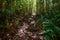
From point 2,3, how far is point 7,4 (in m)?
0.46

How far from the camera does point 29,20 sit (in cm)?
683

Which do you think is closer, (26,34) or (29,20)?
(26,34)

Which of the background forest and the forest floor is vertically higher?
the background forest

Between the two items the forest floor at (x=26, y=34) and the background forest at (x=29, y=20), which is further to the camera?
the forest floor at (x=26, y=34)

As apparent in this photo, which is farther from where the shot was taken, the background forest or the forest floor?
the forest floor

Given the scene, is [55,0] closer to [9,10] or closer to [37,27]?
[37,27]

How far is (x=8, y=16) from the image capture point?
21.0 feet

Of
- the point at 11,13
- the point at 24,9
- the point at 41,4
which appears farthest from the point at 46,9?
the point at 11,13

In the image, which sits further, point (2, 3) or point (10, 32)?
point (2, 3)

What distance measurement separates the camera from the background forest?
512cm

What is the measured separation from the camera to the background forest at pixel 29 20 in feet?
16.8

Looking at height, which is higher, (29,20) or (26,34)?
(29,20)

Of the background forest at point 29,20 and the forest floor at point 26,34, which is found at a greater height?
the background forest at point 29,20

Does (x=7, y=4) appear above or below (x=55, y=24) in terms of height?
above
